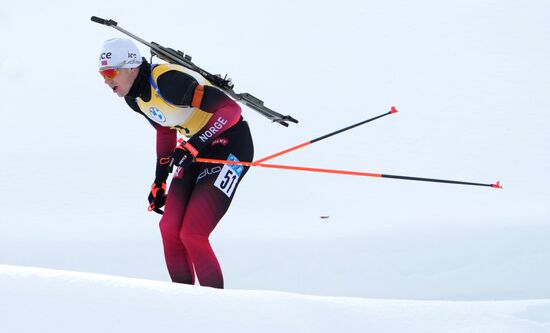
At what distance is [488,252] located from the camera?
6.13m

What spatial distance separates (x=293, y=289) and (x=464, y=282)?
45.5 inches

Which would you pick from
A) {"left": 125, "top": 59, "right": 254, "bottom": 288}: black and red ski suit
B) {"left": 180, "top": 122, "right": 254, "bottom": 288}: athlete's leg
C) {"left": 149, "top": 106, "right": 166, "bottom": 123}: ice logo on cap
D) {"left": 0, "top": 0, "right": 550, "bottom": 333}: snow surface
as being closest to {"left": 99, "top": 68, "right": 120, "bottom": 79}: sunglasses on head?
{"left": 125, "top": 59, "right": 254, "bottom": 288}: black and red ski suit

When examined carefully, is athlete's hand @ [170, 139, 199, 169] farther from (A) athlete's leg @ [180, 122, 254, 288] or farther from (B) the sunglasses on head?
(B) the sunglasses on head

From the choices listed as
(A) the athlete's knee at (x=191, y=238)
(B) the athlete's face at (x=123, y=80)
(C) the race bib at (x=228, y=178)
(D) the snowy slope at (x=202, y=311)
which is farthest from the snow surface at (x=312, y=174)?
(B) the athlete's face at (x=123, y=80)

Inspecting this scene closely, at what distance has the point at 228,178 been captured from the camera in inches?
175

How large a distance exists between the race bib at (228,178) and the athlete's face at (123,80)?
65 cm

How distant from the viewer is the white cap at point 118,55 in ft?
14.2

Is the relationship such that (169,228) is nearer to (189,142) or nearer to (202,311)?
(189,142)

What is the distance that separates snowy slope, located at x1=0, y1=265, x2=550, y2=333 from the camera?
2.81 metres

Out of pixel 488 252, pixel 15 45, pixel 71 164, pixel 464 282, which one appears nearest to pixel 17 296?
pixel 464 282

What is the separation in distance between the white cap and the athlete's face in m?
0.03

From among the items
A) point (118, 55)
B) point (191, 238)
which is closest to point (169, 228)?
point (191, 238)

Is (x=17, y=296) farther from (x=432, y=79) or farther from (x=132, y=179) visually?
(x=432, y=79)

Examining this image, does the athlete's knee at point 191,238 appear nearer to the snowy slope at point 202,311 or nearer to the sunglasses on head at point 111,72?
the sunglasses on head at point 111,72
